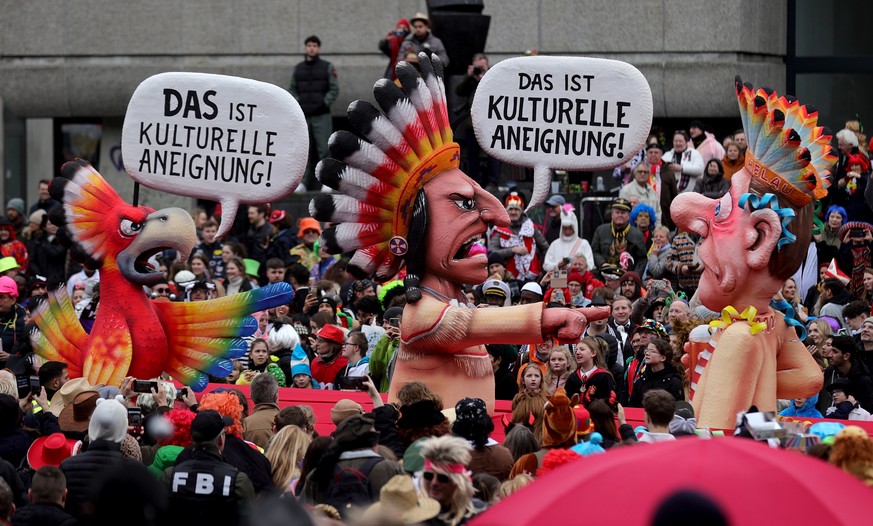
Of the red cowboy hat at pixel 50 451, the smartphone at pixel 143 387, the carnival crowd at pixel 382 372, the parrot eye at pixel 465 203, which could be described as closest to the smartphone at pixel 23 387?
the carnival crowd at pixel 382 372

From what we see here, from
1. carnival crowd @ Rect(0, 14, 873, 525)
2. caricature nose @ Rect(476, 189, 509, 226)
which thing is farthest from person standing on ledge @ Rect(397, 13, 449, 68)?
caricature nose @ Rect(476, 189, 509, 226)

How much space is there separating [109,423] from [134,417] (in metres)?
1.17

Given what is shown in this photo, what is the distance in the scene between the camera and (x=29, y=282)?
1452cm

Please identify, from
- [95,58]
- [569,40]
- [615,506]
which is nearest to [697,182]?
[569,40]

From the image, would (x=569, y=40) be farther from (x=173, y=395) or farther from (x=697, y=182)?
(x=173, y=395)

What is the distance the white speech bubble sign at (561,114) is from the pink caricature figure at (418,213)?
610 millimetres

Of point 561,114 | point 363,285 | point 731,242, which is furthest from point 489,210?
point 363,285

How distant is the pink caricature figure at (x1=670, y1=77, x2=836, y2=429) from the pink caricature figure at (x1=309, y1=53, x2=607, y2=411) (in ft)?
4.01

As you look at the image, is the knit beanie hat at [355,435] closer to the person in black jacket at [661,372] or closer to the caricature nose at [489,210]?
the caricature nose at [489,210]

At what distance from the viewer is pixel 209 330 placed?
10016 mm

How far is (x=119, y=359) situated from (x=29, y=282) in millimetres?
5128

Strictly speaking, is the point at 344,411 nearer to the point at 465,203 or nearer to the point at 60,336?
the point at 465,203

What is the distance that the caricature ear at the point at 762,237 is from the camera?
28.3ft

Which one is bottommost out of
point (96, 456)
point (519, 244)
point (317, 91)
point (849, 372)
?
point (96, 456)
